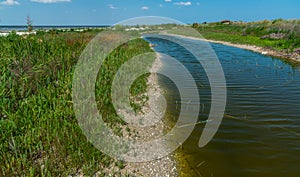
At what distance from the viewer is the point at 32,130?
607 cm

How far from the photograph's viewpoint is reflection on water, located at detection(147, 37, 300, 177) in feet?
20.6

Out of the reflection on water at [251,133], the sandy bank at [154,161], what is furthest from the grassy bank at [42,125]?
the reflection on water at [251,133]

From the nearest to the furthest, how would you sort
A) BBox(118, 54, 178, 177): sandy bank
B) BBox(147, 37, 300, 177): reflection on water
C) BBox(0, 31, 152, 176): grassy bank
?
BBox(0, 31, 152, 176): grassy bank < BBox(118, 54, 178, 177): sandy bank < BBox(147, 37, 300, 177): reflection on water

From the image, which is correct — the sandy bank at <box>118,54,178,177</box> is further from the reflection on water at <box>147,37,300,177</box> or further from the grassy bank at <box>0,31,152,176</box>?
the reflection on water at <box>147,37,300,177</box>

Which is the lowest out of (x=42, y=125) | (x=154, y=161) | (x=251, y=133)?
(x=154, y=161)

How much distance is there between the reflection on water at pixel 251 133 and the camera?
20.6ft

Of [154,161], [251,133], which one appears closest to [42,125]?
[154,161]

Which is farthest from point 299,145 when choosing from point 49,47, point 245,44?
point 245,44

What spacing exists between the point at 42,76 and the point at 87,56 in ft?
12.5

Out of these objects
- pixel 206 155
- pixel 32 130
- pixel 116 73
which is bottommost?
pixel 206 155

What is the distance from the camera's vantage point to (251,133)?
8.11 meters

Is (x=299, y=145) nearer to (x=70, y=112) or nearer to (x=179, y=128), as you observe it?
(x=179, y=128)

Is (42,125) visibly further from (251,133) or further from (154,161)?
(251,133)

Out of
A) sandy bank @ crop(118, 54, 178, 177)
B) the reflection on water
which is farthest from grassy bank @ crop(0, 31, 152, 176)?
the reflection on water
